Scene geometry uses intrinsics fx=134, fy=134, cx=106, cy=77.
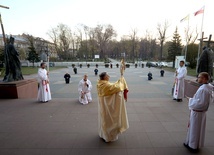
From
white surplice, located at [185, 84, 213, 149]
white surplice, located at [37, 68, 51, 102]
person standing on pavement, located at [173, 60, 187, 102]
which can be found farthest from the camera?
person standing on pavement, located at [173, 60, 187, 102]

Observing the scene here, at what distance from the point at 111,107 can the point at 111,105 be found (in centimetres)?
5

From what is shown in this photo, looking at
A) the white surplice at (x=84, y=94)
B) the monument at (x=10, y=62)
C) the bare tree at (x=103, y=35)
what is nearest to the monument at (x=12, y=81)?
the monument at (x=10, y=62)

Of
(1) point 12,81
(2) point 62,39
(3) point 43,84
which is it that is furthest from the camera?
(2) point 62,39

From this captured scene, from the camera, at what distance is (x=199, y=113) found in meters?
2.75

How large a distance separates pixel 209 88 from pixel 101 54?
69.1 m

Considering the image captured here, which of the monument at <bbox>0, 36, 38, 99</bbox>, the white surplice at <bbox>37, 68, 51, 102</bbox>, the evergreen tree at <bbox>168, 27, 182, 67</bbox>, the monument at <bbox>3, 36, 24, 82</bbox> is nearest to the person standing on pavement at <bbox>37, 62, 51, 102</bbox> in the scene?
the white surplice at <bbox>37, 68, 51, 102</bbox>

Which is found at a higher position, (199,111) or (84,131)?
(199,111)

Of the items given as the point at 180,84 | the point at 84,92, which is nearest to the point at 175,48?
the point at 180,84

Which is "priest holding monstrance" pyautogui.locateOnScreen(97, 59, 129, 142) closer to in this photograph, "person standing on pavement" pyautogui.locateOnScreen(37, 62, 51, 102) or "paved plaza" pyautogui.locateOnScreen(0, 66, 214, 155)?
"paved plaza" pyautogui.locateOnScreen(0, 66, 214, 155)

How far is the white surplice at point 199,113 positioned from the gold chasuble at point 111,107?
143cm

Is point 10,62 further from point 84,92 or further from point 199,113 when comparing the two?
point 199,113

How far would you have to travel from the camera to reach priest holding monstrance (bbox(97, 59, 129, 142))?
3037mm

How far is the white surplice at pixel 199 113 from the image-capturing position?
262cm

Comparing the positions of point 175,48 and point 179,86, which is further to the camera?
point 175,48
